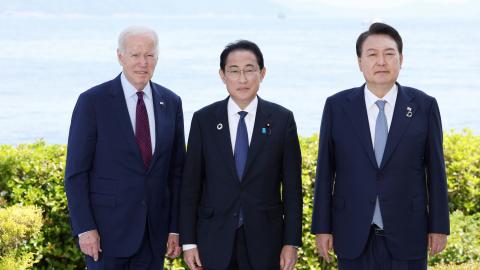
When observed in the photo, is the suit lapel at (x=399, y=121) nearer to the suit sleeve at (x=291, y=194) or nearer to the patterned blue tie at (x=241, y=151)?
the suit sleeve at (x=291, y=194)

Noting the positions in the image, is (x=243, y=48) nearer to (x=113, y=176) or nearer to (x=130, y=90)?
(x=130, y=90)

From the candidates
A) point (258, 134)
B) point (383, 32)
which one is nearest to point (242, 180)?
point (258, 134)

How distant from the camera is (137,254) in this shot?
13.9 ft

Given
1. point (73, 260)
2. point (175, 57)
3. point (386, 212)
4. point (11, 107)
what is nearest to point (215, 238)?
point (386, 212)

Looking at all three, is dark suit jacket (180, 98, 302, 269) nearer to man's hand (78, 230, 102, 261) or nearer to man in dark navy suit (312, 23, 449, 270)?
man in dark navy suit (312, 23, 449, 270)

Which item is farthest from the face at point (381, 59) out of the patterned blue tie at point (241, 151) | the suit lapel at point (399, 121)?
the patterned blue tie at point (241, 151)

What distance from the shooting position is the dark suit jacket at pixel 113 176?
4.16m

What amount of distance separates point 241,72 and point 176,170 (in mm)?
662

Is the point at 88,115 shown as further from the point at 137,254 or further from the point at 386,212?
the point at 386,212

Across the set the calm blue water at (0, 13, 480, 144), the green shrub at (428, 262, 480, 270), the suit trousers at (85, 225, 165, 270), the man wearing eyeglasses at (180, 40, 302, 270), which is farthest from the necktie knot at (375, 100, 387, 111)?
the calm blue water at (0, 13, 480, 144)

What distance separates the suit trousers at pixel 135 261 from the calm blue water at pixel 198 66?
11.1 m

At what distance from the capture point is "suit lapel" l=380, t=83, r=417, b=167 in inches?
159

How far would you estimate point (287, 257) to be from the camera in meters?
4.11

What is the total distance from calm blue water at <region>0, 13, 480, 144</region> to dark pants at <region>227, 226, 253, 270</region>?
447 inches
